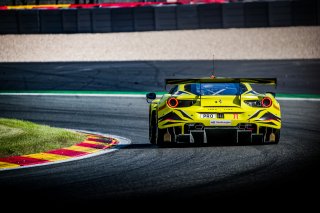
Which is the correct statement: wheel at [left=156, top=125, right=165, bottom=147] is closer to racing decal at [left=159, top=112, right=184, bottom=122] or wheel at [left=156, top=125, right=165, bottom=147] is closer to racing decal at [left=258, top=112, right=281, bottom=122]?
racing decal at [left=159, top=112, right=184, bottom=122]

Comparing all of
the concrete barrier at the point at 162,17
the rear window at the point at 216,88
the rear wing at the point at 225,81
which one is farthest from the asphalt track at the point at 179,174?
the concrete barrier at the point at 162,17

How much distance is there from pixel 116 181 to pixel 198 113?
10.1 ft

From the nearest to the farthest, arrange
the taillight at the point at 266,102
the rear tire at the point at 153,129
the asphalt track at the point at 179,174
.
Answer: the asphalt track at the point at 179,174 → the taillight at the point at 266,102 → the rear tire at the point at 153,129

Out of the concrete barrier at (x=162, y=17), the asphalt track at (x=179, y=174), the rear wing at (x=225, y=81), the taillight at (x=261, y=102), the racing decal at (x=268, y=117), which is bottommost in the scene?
the asphalt track at (x=179, y=174)

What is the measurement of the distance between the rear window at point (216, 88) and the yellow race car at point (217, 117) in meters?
0.09

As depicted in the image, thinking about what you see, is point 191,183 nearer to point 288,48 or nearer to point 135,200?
point 135,200

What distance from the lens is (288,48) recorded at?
28438mm

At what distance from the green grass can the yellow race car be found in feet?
5.10

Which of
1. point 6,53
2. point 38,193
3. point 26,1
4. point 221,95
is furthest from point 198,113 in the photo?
point 26,1

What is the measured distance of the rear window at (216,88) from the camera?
11.9 meters

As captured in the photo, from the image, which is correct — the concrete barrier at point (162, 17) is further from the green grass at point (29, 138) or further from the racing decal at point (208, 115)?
the racing decal at point (208, 115)

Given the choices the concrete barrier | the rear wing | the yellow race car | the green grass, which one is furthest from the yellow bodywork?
the concrete barrier

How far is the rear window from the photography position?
11861 mm

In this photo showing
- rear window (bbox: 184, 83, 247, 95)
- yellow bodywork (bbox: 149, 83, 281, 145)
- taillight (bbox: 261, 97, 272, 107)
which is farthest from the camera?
rear window (bbox: 184, 83, 247, 95)
